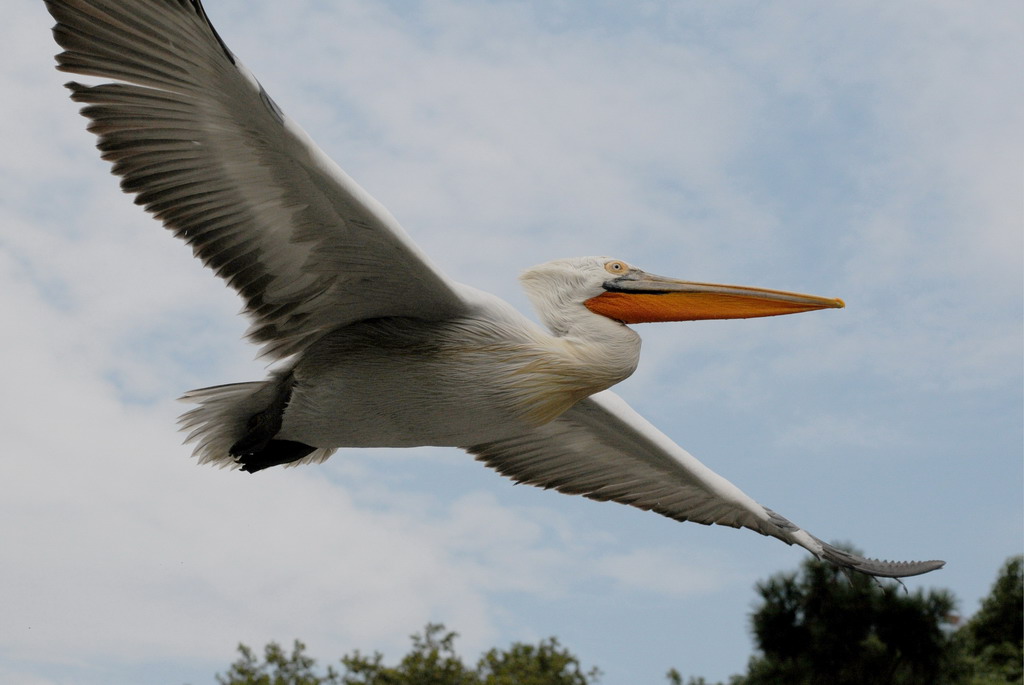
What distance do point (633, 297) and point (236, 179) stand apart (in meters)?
1.70

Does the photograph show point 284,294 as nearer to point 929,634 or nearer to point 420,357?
point 420,357

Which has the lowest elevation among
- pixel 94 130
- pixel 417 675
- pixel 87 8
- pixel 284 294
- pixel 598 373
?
pixel 417 675

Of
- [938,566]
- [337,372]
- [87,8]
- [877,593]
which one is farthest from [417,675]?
[87,8]

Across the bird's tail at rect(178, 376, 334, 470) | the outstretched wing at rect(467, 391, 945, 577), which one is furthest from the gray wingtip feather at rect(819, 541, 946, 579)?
the bird's tail at rect(178, 376, 334, 470)

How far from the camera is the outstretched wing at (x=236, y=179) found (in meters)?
4.02

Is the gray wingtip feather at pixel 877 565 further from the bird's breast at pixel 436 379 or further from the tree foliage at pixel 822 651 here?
the tree foliage at pixel 822 651

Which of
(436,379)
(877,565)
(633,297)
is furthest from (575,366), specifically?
(877,565)

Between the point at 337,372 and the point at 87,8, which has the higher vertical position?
the point at 87,8

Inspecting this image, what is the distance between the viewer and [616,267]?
4910mm

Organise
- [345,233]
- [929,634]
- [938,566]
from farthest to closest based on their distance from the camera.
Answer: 1. [929,634]
2. [938,566]
3. [345,233]

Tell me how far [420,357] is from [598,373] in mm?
727

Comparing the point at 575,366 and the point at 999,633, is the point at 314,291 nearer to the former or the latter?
the point at 575,366

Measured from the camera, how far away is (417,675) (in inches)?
534

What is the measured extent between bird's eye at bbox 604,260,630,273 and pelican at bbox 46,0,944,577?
13mm
